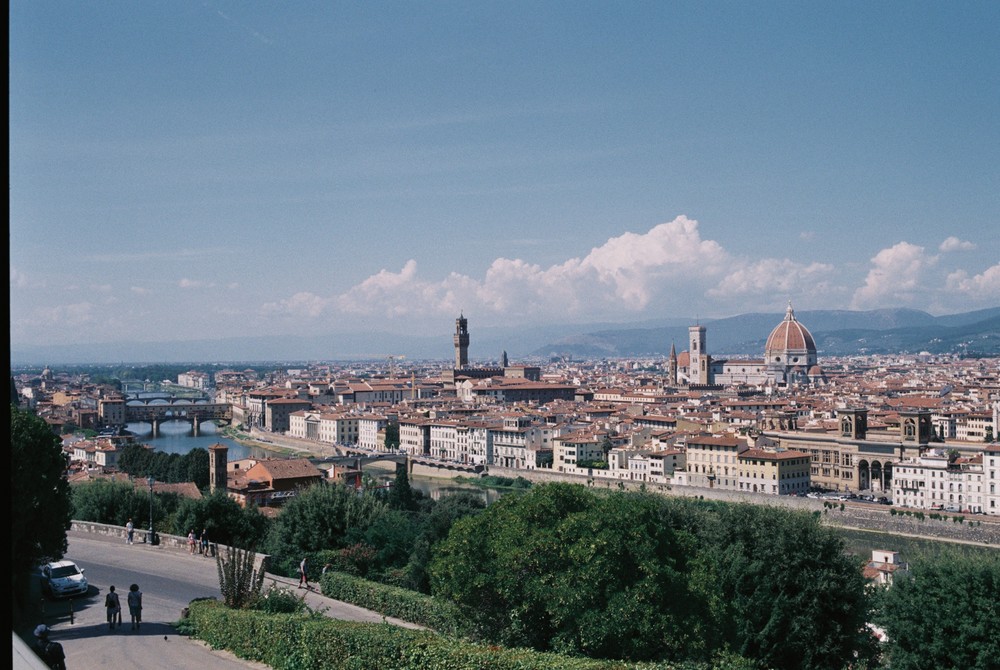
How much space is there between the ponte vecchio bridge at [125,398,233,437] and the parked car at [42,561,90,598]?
24.1 m

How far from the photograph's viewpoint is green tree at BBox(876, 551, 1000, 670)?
12.6ft

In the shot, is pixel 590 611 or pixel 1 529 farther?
pixel 590 611

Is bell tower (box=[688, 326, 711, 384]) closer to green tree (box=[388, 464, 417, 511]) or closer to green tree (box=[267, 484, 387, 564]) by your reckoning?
green tree (box=[388, 464, 417, 511])

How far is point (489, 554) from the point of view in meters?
3.02

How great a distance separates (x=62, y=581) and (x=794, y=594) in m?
2.86

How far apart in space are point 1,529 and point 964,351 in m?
60.3

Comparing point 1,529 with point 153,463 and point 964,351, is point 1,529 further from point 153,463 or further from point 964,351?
point 964,351

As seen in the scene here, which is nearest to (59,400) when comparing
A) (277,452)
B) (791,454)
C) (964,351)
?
(277,452)

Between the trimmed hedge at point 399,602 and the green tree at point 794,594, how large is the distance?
118cm

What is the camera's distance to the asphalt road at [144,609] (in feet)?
8.60

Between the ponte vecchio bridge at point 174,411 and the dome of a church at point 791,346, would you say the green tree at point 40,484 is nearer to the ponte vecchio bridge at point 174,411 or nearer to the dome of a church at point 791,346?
the ponte vecchio bridge at point 174,411

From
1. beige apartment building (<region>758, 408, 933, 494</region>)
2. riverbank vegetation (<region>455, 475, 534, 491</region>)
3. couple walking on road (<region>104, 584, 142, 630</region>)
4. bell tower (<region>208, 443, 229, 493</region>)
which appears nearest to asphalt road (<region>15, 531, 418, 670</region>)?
couple walking on road (<region>104, 584, 142, 630</region>)

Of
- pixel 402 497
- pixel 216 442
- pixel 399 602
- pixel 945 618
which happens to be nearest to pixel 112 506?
pixel 399 602

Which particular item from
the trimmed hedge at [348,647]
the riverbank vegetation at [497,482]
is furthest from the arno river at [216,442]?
the trimmed hedge at [348,647]
